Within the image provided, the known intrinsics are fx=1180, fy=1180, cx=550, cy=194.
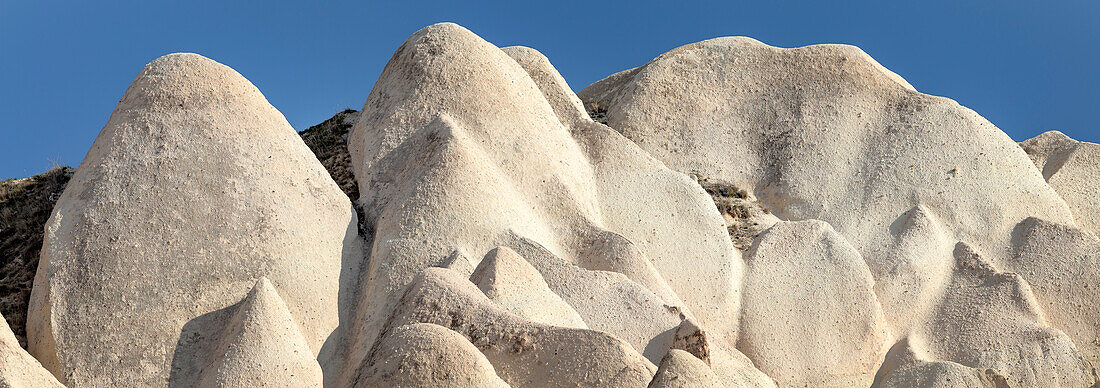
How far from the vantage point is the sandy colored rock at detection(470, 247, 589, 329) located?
1264 centimetres

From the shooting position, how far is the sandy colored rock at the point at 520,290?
12641 mm

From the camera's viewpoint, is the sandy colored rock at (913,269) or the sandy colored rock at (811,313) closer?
the sandy colored rock at (811,313)

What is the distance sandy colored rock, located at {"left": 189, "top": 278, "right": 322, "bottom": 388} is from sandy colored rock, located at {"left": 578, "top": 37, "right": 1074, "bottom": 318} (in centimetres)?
862

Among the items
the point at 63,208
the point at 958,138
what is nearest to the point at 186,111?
the point at 63,208

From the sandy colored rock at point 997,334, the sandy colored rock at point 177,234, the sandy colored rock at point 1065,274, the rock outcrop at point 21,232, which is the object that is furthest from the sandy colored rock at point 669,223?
the rock outcrop at point 21,232

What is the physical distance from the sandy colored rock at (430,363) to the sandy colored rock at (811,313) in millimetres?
7855

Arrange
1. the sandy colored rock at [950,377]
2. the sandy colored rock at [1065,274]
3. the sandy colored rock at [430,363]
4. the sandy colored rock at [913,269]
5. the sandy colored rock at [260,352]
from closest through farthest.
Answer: the sandy colored rock at [430,363], the sandy colored rock at [260,352], the sandy colored rock at [950,377], the sandy colored rock at [913,269], the sandy colored rock at [1065,274]

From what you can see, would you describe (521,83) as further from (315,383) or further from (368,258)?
(315,383)

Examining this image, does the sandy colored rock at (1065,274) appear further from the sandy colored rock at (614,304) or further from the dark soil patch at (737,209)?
the sandy colored rock at (614,304)

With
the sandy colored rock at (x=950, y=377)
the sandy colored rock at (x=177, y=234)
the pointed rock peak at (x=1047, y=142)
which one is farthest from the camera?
the pointed rock peak at (x=1047, y=142)

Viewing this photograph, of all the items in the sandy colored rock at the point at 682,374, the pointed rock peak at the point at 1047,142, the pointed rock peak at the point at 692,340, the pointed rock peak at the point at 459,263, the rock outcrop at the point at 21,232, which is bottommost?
the sandy colored rock at the point at 682,374

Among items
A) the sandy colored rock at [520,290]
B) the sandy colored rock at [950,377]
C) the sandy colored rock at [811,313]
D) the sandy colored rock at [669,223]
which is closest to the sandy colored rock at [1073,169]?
the sandy colored rock at [811,313]

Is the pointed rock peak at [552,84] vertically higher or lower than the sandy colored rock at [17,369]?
higher

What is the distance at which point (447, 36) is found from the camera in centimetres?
1862
